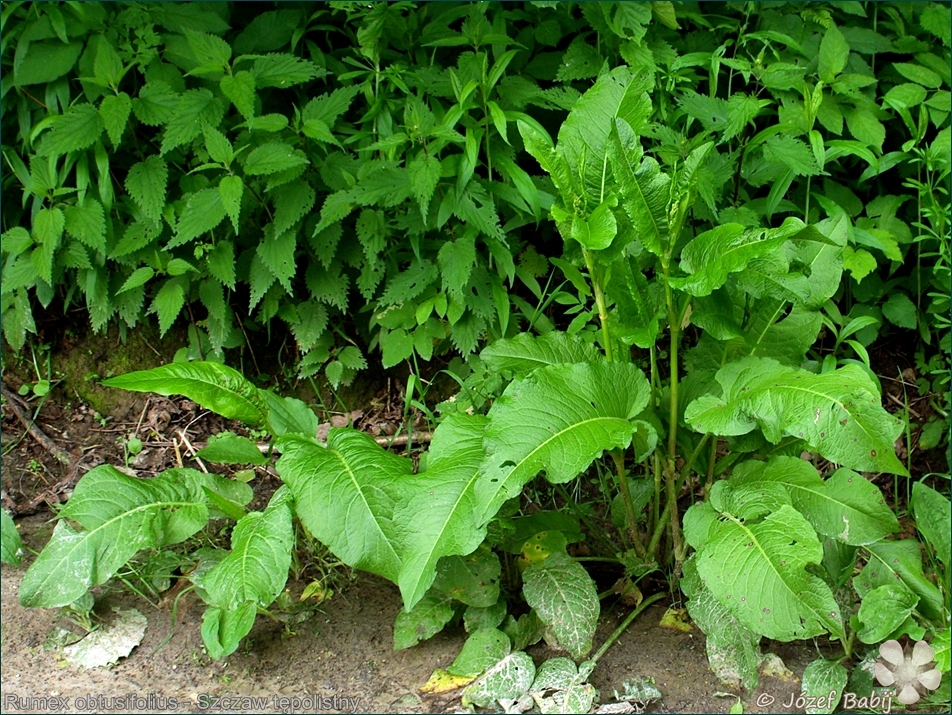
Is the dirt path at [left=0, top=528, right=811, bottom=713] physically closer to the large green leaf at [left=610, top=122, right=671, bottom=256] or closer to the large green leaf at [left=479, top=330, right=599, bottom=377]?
the large green leaf at [left=479, top=330, right=599, bottom=377]

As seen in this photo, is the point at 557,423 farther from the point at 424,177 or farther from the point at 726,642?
the point at 424,177

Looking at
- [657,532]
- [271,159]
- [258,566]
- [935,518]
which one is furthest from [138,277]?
[935,518]

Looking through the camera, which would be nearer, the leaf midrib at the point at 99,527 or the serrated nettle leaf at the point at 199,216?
the leaf midrib at the point at 99,527

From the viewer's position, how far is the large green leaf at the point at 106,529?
2346 mm

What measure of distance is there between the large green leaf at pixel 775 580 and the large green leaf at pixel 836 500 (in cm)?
22

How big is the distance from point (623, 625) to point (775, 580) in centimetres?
58

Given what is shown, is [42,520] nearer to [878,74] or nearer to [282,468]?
[282,468]

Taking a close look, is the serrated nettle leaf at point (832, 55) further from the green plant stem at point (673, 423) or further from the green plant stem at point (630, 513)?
the green plant stem at point (630, 513)

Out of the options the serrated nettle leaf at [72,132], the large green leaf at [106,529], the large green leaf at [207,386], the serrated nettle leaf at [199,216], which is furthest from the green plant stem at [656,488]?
the serrated nettle leaf at [72,132]

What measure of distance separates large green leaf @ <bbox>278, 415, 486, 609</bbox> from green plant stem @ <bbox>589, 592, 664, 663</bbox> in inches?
23.6

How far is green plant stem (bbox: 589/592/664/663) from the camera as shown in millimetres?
2389

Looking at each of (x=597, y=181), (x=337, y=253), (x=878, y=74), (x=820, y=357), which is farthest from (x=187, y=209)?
(x=878, y=74)

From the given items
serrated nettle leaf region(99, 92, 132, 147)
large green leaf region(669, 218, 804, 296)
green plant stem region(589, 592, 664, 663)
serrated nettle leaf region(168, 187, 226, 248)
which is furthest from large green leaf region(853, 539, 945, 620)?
serrated nettle leaf region(99, 92, 132, 147)

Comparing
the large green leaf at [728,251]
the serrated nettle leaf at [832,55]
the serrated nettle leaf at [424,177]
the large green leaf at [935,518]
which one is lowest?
the large green leaf at [935,518]
